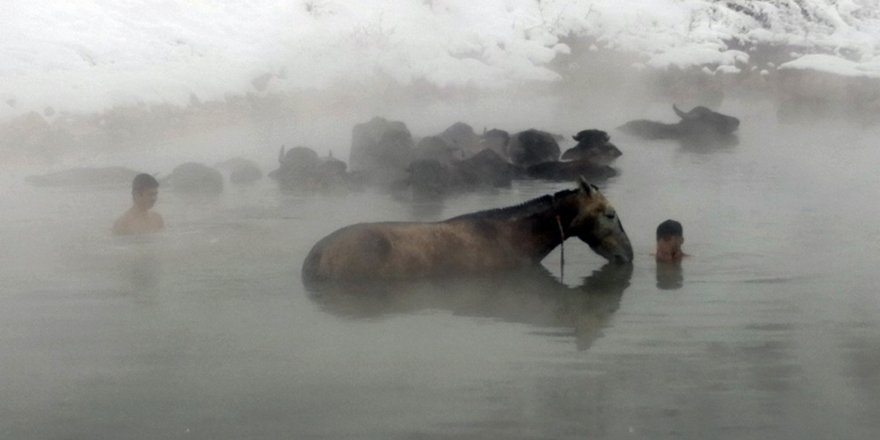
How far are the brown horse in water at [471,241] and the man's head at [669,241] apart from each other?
0.28m

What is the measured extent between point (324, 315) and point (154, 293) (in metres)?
1.84

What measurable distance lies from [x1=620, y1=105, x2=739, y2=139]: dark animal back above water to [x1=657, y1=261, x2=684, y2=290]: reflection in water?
43.7 ft

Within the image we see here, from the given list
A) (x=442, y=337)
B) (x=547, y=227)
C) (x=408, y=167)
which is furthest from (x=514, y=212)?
(x=408, y=167)

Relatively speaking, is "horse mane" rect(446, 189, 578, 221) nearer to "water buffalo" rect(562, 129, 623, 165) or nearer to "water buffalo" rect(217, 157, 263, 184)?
"water buffalo" rect(217, 157, 263, 184)

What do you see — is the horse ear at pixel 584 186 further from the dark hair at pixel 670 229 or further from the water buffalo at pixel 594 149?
the water buffalo at pixel 594 149

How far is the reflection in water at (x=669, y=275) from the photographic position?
10.2 meters

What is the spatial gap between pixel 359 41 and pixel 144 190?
52.1 feet

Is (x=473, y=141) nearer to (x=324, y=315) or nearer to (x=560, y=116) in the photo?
(x=560, y=116)

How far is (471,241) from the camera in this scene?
10672 millimetres

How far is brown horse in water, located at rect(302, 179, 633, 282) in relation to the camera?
10.2 m

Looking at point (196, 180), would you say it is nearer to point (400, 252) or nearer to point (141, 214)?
point (141, 214)

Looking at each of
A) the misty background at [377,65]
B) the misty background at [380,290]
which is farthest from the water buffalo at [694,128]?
the misty background at [377,65]

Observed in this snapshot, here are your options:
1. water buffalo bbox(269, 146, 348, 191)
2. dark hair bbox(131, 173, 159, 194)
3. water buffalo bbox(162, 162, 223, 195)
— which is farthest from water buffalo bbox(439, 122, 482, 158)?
dark hair bbox(131, 173, 159, 194)

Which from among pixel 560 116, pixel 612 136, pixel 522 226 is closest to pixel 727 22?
pixel 560 116
